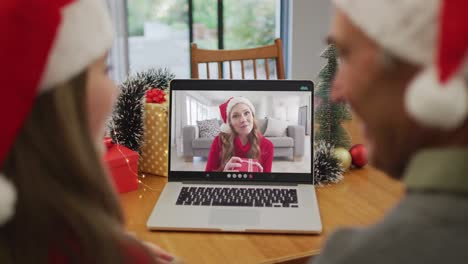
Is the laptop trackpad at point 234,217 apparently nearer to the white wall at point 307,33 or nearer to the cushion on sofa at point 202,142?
the cushion on sofa at point 202,142

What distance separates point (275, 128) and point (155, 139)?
323 millimetres

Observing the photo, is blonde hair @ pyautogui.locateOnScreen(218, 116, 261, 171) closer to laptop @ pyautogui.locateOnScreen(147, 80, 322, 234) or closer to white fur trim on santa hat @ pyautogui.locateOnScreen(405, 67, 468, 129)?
laptop @ pyautogui.locateOnScreen(147, 80, 322, 234)

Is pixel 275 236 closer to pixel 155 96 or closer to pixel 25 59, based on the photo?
pixel 155 96

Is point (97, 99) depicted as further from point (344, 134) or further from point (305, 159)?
point (344, 134)

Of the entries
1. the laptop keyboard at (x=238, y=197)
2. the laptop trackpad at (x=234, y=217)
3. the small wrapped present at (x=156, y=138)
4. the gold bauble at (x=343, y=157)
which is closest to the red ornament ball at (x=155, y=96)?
the small wrapped present at (x=156, y=138)

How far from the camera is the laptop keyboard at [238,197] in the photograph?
1.29 meters

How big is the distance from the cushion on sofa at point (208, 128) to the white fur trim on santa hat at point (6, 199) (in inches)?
31.1

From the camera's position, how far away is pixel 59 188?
2.23 feet

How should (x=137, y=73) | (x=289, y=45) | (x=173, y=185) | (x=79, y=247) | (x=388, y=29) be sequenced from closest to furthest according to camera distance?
(x=388, y=29) → (x=79, y=247) → (x=173, y=185) → (x=137, y=73) → (x=289, y=45)

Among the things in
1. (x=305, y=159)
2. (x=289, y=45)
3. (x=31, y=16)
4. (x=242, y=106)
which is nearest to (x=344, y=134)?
(x=305, y=159)

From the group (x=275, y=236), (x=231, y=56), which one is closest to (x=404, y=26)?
(x=275, y=236)

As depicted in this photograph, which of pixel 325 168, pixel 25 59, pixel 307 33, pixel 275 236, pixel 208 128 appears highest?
pixel 307 33

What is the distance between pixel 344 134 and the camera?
1.57 meters

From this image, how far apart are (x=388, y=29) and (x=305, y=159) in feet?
2.80
